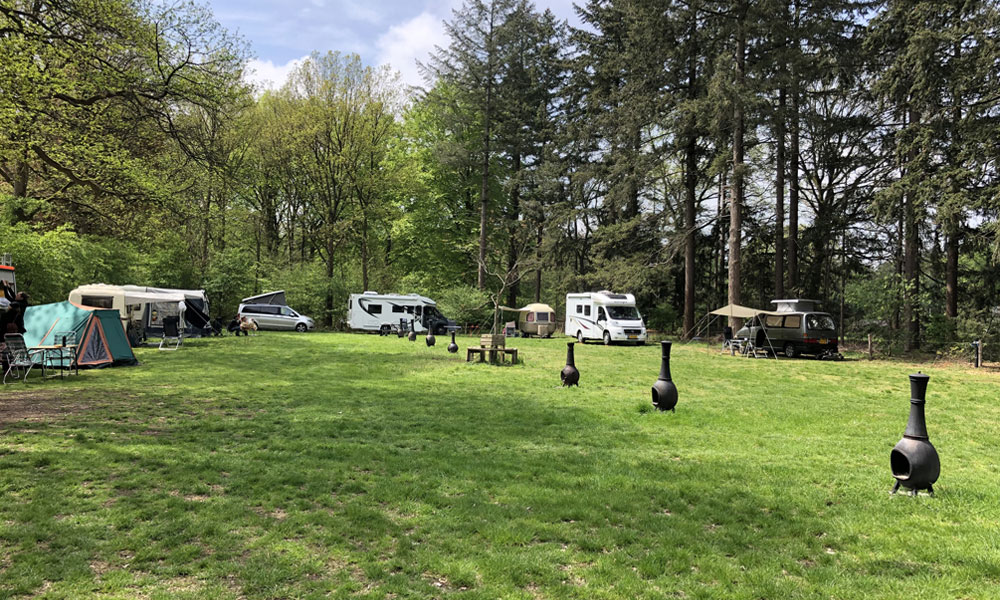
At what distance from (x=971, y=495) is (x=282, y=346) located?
61.3ft

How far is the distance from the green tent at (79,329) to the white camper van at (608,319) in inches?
692

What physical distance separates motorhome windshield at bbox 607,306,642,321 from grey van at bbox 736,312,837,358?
5.42 meters

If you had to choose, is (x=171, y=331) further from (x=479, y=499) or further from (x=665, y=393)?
(x=479, y=499)

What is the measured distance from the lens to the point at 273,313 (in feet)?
93.6

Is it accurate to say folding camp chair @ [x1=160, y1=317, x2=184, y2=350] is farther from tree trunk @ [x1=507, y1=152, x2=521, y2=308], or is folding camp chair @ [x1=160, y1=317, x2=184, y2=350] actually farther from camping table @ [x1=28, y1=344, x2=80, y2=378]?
tree trunk @ [x1=507, y1=152, x2=521, y2=308]

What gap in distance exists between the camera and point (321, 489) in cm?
467

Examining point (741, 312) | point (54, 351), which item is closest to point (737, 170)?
point (741, 312)

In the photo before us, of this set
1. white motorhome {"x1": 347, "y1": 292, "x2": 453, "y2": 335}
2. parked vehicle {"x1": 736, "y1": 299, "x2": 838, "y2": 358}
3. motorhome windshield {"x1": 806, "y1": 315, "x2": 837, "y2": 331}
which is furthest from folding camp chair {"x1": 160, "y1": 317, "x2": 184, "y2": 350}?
motorhome windshield {"x1": 806, "y1": 315, "x2": 837, "y2": 331}

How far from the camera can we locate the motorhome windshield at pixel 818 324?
1831cm

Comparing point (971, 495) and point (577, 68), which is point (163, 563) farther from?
point (577, 68)

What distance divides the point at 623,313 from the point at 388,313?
40.0 feet

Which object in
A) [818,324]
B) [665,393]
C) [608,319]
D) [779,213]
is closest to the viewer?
[665,393]

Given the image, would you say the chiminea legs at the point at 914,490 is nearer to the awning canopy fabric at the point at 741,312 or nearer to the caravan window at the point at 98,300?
the awning canopy fabric at the point at 741,312

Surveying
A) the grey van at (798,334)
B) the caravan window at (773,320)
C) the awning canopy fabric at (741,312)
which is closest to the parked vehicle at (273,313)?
the awning canopy fabric at (741,312)
